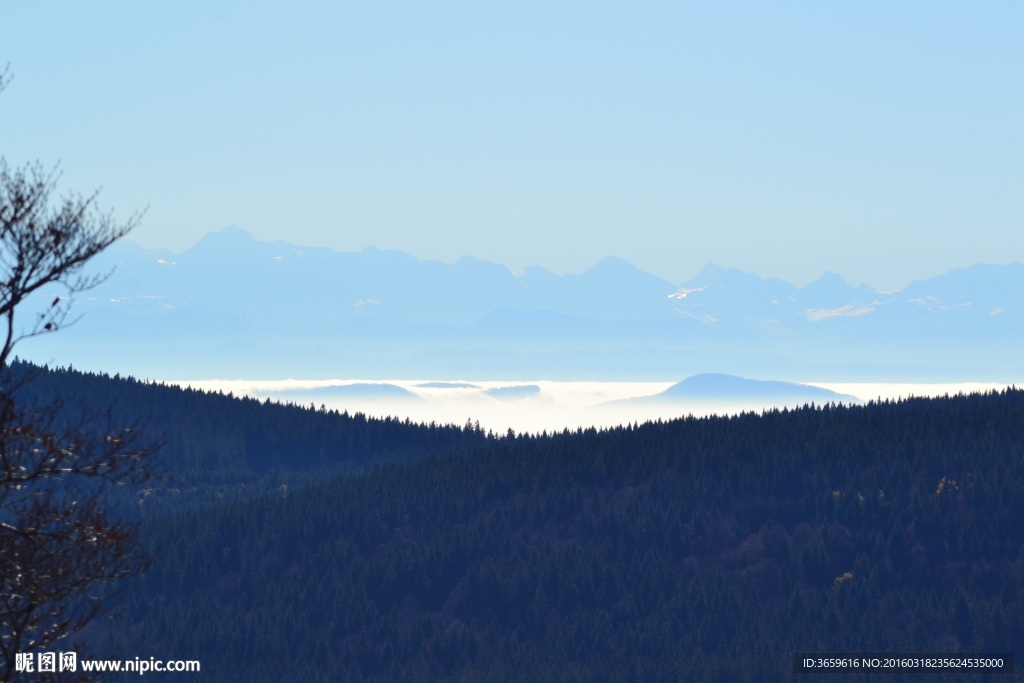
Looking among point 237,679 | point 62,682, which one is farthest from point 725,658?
point 62,682

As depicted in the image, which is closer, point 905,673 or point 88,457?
point 88,457

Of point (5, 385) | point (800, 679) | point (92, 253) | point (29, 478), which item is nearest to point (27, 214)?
point (92, 253)

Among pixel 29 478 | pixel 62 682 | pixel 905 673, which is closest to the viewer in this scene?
pixel 29 478

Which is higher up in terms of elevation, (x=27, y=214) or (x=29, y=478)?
(x=27, y=214)

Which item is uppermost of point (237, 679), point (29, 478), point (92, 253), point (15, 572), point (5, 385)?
point (92, 253)

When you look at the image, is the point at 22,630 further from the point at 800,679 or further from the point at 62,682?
the point at 800,679

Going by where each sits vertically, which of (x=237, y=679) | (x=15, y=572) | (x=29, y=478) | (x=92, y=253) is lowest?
(x=237, y=679)

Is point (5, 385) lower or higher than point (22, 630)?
higher

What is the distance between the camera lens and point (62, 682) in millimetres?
34906

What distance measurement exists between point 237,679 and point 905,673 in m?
88.9

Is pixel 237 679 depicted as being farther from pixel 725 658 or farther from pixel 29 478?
pixel 29 478

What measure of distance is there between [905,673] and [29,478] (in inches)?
6688

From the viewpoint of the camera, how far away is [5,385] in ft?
104

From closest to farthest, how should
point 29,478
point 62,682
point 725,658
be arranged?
point 29,478
point 62,682
point 725,658
